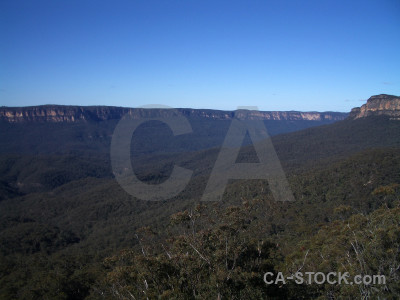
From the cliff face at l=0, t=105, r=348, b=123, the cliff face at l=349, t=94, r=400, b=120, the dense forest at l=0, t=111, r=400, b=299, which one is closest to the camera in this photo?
the dense forest at l=0, t=111, r=400, b=299

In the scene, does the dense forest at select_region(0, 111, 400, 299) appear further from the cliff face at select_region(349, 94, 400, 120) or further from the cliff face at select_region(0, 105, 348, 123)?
the cliff face at select_region(0, 105, 348, 123)

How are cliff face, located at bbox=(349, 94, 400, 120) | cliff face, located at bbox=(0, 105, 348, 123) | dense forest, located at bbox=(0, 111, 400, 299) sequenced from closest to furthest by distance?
dense forest, located at bbox=(0, 111, 400, 299) → cliff face, located at bbox=(349, 94, 400, 120) → cliff face, located at bbox=(0, 105, 348, 123)

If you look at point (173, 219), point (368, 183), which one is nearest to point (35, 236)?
point (173, 219)

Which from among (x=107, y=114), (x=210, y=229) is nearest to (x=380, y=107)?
(x=210, y=229)

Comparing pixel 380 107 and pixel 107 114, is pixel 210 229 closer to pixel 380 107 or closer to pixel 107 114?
pixel 380 107

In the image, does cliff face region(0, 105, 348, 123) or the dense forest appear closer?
the dense forest

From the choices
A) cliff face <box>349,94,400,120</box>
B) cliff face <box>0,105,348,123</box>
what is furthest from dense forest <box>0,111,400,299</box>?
cliff face <box>0,105,348,123</box>

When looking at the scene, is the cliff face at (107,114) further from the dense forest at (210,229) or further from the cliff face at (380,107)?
the cliff face at (380,107)

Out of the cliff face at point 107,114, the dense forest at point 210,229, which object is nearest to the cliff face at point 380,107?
the dense forest at point 210,229
